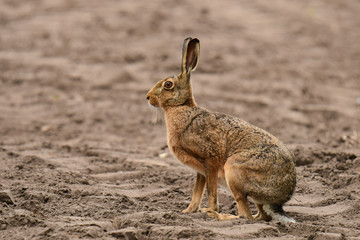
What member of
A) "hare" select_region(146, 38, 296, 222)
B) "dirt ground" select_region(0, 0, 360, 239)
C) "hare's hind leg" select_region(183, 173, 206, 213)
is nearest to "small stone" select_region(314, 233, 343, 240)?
"dirt ground" select_region(0, 0, 360, 239)

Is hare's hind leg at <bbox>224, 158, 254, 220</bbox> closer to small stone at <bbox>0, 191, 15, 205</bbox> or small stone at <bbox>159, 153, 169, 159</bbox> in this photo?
small stone at <bbox>0, 191, 15, 205</bbox>

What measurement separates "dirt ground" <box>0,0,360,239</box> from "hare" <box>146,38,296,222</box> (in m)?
0.27

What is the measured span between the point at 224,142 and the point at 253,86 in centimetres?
562

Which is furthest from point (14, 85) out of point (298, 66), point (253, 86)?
point (298, 66)

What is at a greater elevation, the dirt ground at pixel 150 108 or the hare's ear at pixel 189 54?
the hare's ear at pixel 189 54

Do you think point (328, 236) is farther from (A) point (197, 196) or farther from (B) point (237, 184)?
(A) point (197, 196)

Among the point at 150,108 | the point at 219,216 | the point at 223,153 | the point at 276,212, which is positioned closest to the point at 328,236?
the point at 276,212

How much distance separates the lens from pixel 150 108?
10148 mm

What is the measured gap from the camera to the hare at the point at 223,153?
524 centimetres

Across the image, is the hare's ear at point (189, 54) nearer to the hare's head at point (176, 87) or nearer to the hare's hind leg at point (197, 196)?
the hare's head at point (176, 87)

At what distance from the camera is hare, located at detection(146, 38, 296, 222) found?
5242 mm

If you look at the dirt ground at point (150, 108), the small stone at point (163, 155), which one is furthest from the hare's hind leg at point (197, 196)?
the small stone at point (163, 155)

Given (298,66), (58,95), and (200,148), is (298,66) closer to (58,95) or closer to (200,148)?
(58,95)

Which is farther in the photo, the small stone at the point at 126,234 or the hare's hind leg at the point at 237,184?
the hare's hind leg at the point at 237,184
